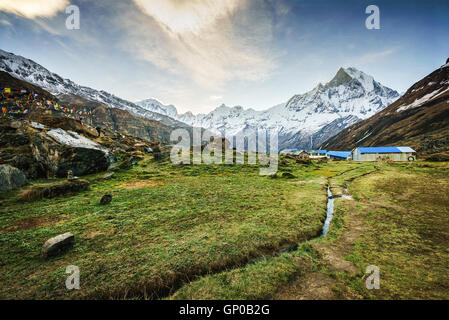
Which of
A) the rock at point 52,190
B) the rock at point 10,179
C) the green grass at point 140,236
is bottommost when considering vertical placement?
the green grass at point 140,236

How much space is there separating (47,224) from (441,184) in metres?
46.0

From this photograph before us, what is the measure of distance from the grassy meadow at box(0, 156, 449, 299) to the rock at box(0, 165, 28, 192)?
106 cm

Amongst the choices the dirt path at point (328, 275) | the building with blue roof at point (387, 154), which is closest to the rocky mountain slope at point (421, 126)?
the building with blue roof at point (387, 154)

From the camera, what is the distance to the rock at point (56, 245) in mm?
8781

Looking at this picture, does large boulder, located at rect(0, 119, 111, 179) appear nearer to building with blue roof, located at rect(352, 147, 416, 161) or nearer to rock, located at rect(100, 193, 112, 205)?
rock, located at rect(100, 193, 112, 205)

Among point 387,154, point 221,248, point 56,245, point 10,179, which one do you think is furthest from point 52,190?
point 387,154

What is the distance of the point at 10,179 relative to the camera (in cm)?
1744

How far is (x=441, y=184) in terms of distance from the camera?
24344 mm

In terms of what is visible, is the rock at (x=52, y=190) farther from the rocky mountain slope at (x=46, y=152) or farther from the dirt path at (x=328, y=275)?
the dirt path at (x=328, y=275)

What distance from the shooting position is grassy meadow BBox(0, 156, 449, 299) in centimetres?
738

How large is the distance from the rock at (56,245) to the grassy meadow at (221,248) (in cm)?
47

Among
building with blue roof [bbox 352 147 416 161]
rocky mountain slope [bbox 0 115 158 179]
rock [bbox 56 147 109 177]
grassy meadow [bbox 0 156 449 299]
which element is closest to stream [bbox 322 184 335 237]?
grassy meadow [bbox 0 156 449 299]
